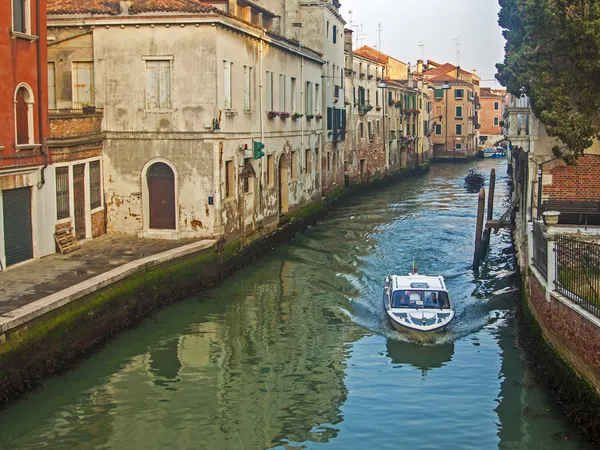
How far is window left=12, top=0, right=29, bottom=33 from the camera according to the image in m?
17.8

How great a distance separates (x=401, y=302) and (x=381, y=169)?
36.3m

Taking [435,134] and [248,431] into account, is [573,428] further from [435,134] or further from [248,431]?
[435,134]

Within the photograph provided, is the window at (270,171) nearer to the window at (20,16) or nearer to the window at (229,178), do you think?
the window at (229,178)

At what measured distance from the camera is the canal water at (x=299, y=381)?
1184cm

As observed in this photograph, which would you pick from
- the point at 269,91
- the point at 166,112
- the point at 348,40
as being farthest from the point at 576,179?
the point at 348,40

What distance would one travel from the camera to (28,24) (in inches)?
718

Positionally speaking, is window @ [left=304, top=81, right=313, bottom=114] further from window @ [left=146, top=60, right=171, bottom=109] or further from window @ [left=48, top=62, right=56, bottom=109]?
window @ [left=48, top=62, right=56, bottom=109]

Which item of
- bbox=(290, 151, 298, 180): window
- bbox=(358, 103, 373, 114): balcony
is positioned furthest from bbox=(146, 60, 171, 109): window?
bbox=(358, 103, 373, 114): balcony

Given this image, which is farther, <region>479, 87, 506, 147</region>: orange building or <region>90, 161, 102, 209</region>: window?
<region>479, 87, 506, 147</region>: orange building

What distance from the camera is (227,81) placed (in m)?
23.0

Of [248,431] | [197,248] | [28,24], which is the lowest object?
[248,431]

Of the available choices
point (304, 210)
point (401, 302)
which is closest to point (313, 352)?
point (401, 302)

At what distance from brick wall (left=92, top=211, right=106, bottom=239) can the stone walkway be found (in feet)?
0.59

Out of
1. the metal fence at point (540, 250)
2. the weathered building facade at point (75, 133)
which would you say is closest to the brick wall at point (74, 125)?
the weathered building facade at point (75, 133)
